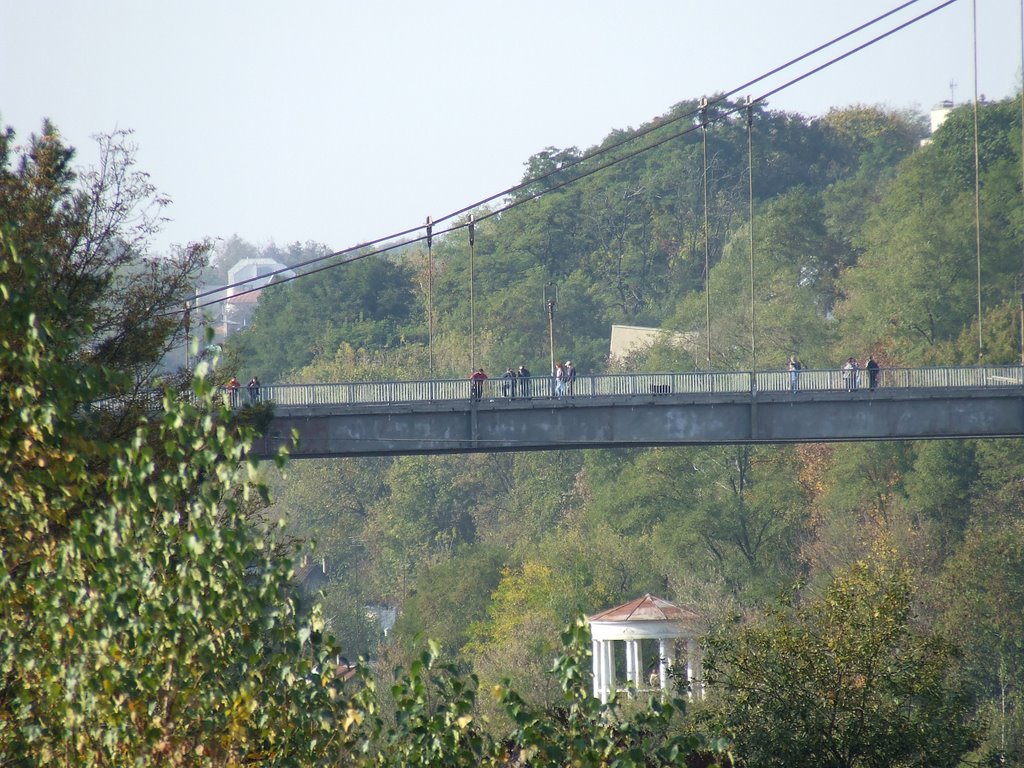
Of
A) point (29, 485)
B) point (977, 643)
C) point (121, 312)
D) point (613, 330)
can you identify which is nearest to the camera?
point (29, 485)

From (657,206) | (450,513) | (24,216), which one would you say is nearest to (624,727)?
(24,216)

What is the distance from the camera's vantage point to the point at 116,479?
11.6m

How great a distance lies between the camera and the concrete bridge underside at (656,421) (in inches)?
1697

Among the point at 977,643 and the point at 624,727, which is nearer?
the point at 624,727

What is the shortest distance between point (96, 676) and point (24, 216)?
1620cm

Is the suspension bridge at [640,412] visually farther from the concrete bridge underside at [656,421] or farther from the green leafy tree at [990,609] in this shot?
the green leafy tree at [990,609]

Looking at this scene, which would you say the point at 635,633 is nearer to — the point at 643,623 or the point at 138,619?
the point at 643,623

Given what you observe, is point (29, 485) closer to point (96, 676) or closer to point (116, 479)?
point (116, 479)

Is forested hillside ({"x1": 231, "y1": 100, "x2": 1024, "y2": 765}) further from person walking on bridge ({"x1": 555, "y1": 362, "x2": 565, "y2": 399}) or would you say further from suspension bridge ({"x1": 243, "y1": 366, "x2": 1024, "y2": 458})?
person walking on bridge ({"x1": 555, "y1": 362, "x2": 565, "y2": 399})

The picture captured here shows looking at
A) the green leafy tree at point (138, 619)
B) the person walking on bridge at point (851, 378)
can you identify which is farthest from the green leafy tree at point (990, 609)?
the green leafy tree at point (138, 619)

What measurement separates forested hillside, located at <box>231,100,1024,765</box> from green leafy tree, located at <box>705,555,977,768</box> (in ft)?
65.2

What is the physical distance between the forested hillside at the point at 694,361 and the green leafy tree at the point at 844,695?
19.9 metres

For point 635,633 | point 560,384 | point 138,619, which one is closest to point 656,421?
point 560,384

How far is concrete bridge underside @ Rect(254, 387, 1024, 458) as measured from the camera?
43094 millimetres
